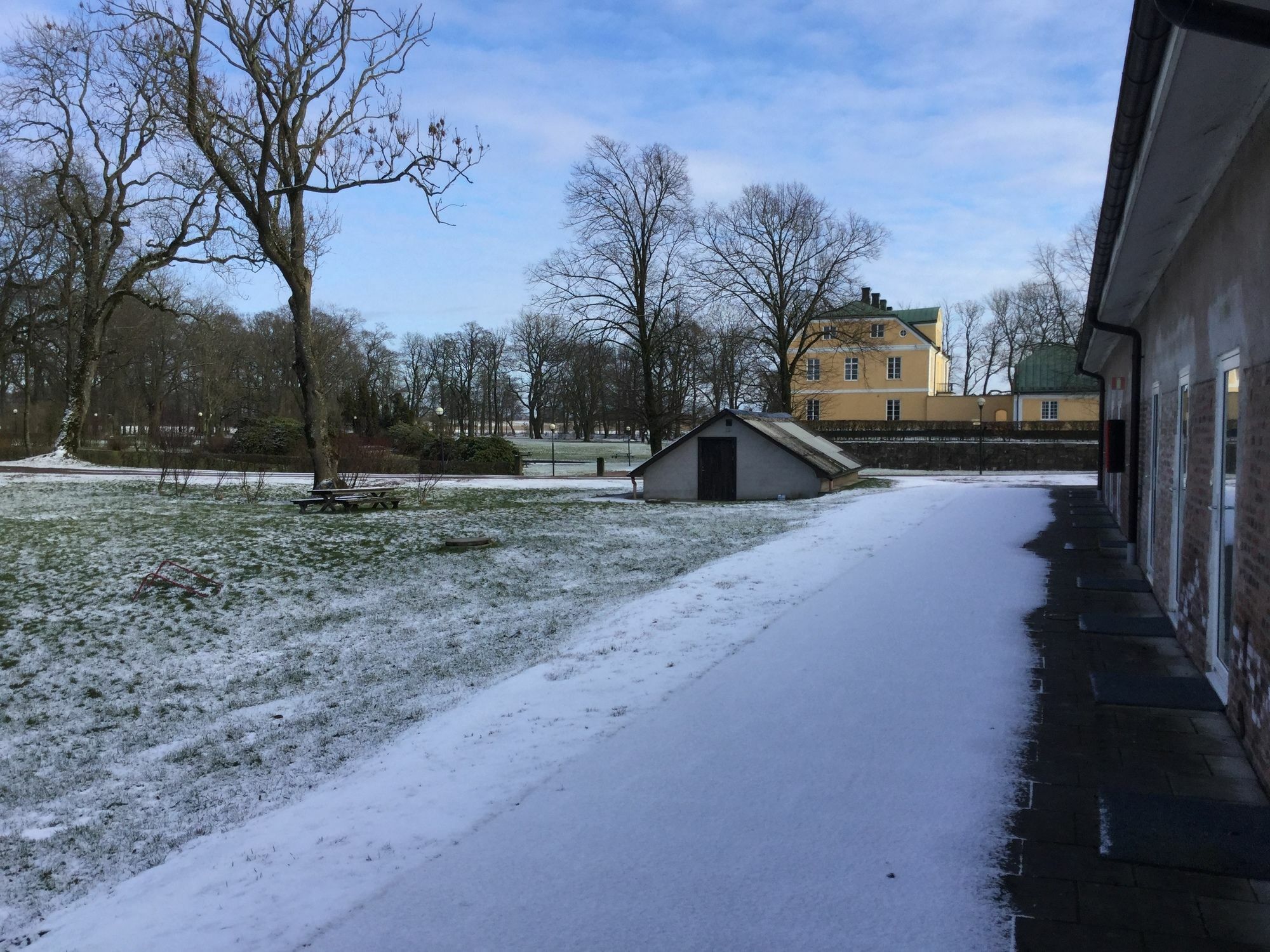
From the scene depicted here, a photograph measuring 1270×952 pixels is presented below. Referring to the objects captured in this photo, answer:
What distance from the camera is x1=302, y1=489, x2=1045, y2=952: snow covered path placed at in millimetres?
3154

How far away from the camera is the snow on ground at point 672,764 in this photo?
3.37m

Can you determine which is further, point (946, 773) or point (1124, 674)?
point (1124, 674)

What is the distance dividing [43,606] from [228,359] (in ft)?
184

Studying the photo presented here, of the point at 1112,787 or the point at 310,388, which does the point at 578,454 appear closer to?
the point at 310,388

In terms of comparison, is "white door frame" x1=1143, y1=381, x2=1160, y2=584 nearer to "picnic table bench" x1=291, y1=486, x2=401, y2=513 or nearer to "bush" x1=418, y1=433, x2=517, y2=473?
"picnic table bench" x1=291, y1=486, x2=401, y2=513

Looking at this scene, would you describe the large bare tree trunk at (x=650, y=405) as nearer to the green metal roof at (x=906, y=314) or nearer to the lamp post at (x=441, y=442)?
the lamp post at (x=441, y=442)

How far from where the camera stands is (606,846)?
379 centimetres

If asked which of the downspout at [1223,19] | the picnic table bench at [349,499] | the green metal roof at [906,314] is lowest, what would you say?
the picnic table bench at [349,499]

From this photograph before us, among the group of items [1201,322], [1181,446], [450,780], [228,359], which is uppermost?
[228,359]

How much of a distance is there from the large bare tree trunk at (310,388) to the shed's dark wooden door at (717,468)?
9.97 m

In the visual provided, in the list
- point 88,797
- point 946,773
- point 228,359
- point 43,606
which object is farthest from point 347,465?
point 228,359

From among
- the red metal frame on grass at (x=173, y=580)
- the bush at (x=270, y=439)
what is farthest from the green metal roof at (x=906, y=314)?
the red metal frame on grass at (x=173, y=580)

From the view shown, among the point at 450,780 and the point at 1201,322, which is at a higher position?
the point at 1201,322

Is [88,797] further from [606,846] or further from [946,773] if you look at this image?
[946,773]
